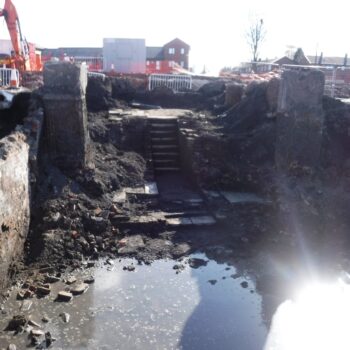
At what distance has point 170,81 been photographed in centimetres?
1714

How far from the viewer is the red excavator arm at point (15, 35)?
49.1ft

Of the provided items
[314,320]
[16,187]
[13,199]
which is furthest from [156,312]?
[16,187]

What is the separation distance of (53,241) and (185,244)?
2.07m

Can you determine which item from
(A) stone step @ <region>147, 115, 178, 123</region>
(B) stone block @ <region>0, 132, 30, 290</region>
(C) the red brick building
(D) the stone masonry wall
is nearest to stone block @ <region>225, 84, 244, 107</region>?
(A) stone step @ <region>147, 115, 178, 123</region>

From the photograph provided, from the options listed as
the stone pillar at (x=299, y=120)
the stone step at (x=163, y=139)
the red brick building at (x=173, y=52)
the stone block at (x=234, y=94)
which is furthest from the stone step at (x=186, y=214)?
the red brick building at (x=173, y=52)

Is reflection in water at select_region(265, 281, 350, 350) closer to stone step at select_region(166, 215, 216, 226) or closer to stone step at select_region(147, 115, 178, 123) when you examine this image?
stone step at select_region(166, 215, 216, 226)

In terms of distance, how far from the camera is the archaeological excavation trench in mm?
4820

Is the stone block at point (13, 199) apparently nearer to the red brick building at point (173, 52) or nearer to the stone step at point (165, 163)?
the stone step at point (165, 163)

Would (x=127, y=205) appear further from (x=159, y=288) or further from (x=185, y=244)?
(x=159, y=288)

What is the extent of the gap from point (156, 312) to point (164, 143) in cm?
559

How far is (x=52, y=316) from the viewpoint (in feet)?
15.7

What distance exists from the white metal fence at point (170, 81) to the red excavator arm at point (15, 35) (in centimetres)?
498

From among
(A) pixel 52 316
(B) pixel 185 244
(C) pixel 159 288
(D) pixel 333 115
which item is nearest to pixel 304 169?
(D) pixel 333 115

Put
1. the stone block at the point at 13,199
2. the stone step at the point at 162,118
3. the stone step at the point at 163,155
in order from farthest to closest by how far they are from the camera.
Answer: the stone step at the point at 162,118 < the stone step at the point at 163,155 < the stone block at the point at 13,199
